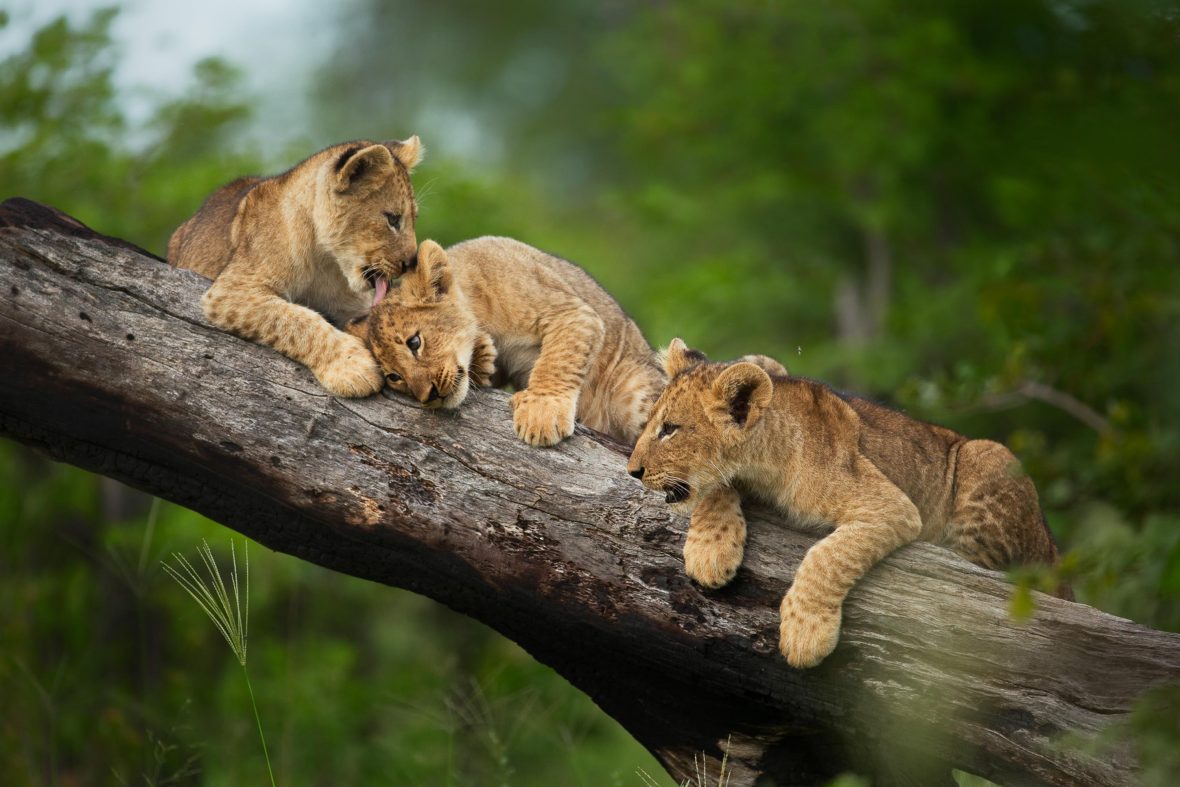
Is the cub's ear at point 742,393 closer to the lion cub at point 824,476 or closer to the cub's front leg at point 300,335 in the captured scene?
the lion cub at point 824,476

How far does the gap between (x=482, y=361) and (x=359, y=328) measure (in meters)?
0.56

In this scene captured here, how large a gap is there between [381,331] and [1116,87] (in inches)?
150

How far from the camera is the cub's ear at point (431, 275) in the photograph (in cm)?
509

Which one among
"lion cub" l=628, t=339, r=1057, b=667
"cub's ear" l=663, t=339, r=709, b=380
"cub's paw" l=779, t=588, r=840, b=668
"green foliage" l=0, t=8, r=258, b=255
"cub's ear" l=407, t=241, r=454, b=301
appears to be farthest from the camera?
"green foliage" l=0, t=8, r=258, b=255

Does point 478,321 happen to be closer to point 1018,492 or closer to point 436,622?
point 1018,492

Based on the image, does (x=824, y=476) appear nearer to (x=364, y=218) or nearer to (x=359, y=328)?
(x=359, y=328)

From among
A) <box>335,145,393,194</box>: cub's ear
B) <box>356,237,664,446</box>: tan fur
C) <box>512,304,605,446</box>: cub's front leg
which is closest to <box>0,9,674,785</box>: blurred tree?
<box>356,237,664,446</box>: tan fur

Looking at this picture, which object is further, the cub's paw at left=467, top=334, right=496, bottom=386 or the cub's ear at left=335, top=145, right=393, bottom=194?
the cub's ear at left=335, top=145, right=393, bottom=194

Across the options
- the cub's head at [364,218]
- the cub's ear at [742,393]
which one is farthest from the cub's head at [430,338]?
the cub's ear at [742,393]

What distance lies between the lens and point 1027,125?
1197 millimetres

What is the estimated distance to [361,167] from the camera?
A: 5.38m

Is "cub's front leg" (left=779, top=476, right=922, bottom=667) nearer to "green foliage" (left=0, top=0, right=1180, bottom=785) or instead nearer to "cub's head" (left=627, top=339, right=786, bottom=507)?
"cub's head" (left=627, top=339, right=786, bottom=507)

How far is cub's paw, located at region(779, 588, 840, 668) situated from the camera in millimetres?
3941

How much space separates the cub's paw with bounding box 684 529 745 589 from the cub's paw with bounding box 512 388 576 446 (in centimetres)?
75
